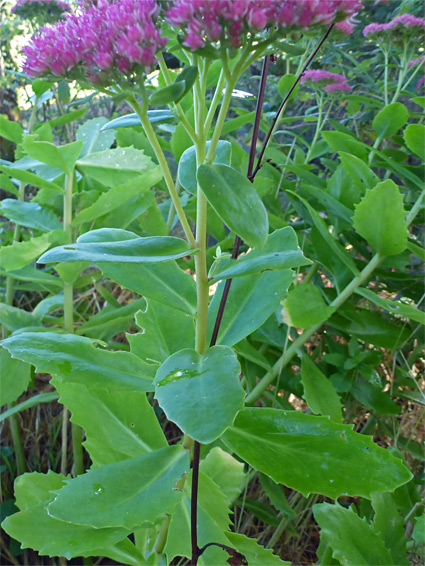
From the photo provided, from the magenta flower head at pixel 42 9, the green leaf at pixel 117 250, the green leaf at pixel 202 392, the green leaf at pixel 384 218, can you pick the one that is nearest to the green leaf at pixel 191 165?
the green leaf at pixel 117 250

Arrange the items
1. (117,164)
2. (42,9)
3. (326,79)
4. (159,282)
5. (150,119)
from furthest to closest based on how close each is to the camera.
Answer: (42,9), (326,79), (117,164), (159,282), (150,119)

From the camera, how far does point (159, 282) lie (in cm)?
69

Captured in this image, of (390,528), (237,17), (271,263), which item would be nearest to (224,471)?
(390,528)

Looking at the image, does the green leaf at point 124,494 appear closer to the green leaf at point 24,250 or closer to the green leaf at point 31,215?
the green leaf at point 24,250

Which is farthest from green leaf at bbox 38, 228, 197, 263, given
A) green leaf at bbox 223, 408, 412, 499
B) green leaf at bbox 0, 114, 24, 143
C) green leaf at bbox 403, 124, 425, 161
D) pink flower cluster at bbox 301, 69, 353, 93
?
pink flower cluster at bbox 301, 69, 353, 93

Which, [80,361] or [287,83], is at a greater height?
[287,83]

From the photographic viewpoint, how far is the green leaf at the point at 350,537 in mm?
762

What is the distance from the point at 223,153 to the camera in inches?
26.9

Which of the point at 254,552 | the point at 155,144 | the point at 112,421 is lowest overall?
the point at 254,552

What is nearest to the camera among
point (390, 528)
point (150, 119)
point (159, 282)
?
point (150, 119)

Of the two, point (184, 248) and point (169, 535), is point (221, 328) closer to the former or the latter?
point (184, 248)

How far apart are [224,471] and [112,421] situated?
24cm

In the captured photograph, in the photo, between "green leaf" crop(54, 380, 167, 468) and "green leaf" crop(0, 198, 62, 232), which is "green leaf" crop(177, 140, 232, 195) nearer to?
"green leaf" crop(54, 380, 167, 468)

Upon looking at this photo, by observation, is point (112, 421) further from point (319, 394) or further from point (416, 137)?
point (416, 137)
